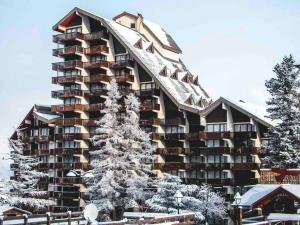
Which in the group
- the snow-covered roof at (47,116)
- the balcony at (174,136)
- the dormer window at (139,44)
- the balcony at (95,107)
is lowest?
the balcony at (174,136)

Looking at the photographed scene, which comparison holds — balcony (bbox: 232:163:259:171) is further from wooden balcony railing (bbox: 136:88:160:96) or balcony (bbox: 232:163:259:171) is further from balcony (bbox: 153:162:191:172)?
wooden balcony railing (bbox: 136:88:160:96)

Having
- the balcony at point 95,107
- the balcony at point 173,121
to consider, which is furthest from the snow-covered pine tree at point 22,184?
the balcony at point 173,121

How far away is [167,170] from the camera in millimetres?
64250

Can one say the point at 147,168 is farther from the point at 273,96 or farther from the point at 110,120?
the point at 273,96

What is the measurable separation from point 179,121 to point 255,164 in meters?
11.2

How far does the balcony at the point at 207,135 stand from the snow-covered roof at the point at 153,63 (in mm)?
2944

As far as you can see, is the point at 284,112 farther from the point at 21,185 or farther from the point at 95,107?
the point at 21,185

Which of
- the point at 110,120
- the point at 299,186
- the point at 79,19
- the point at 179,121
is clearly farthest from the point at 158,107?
the point at 299,186

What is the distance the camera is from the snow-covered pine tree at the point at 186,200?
51.7 meters

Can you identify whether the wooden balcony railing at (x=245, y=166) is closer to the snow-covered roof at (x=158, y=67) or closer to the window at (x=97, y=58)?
the snow-covered roof at (x=158, y=67)

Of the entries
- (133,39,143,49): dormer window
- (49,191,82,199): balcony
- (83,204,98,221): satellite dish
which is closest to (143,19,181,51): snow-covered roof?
(133,39,143,49): dormer window

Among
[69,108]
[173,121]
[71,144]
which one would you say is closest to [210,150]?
[173,121]

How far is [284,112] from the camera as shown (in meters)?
50.5

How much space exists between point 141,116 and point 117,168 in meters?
15.0
